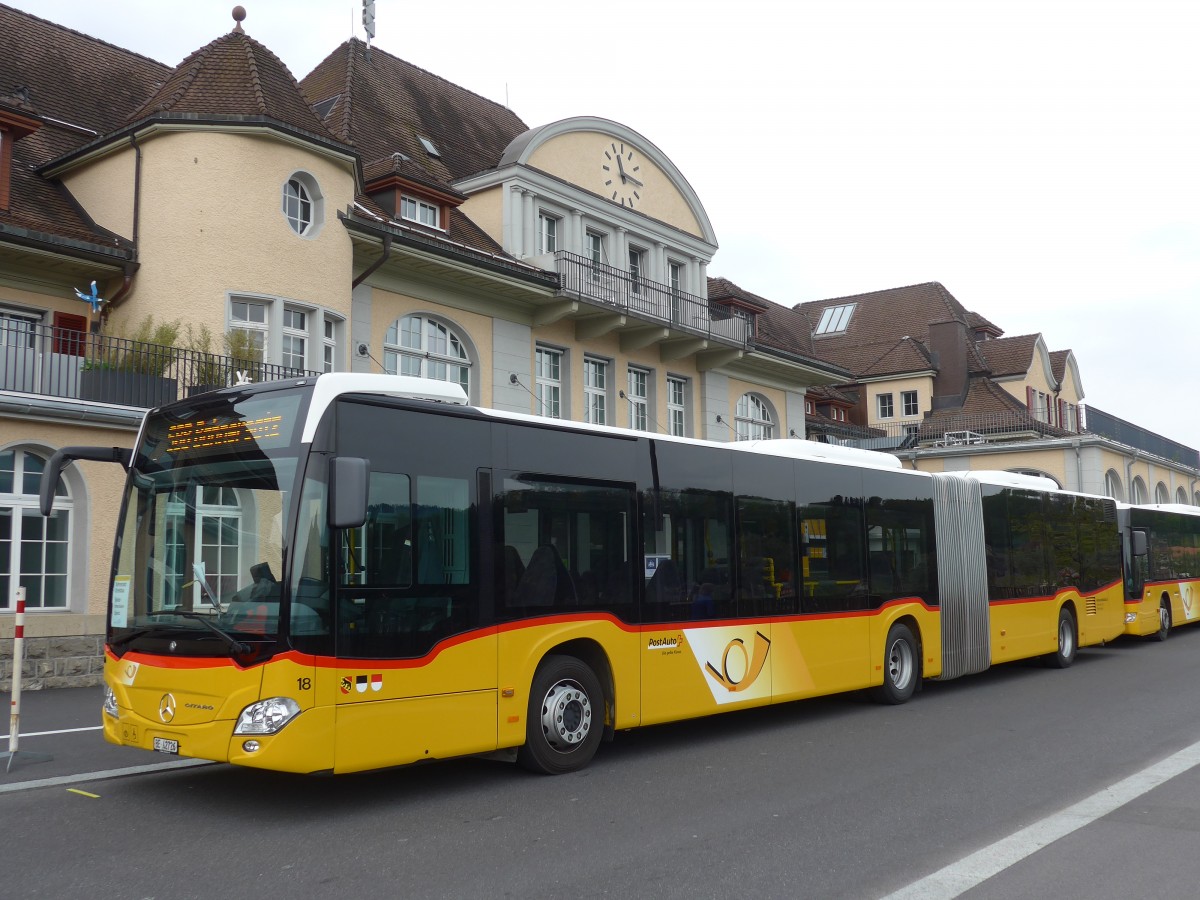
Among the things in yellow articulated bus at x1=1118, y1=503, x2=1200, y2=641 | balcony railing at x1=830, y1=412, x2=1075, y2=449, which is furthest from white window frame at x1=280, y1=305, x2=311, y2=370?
balcony railing at x1=830, y1=412, x2=1075, y2=449

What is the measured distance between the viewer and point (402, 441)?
8.05m

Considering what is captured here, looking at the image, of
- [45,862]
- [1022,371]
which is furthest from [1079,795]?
[1022,371]

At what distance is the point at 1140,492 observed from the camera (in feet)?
156

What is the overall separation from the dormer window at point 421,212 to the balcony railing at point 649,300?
9.29 ft

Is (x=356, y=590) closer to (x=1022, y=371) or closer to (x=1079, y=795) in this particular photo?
(x=1079, y=795)

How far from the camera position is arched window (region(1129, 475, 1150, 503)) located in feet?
154

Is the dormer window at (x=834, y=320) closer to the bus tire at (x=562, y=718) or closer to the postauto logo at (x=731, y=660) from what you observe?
the postauto logo at (x=731, y=660)

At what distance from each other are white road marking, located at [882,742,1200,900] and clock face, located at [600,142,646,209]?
21.9 meters

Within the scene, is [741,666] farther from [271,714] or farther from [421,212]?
[421,212]

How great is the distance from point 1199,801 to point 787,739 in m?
3.86

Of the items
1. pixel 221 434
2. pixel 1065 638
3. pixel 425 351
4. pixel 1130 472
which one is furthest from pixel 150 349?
pixel 1130 472

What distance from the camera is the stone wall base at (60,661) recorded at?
1520 centimetres

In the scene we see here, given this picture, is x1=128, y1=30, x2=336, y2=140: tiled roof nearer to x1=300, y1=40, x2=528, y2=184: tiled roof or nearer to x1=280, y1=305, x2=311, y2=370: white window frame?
x1=280, y1=305, x2=311, y2=370: white window frame

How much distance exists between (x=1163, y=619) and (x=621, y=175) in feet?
53.2
